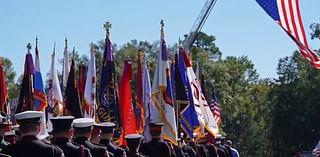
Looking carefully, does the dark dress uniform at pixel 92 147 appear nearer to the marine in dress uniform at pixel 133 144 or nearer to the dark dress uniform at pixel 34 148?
the marine in dress uniform at pixel 133 144

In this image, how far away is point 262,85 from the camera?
76375 millimetres

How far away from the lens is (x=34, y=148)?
7.11m

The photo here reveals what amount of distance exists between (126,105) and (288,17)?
201 inches

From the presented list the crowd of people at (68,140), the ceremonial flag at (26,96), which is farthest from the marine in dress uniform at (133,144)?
the ceremonial flag at (26,96)

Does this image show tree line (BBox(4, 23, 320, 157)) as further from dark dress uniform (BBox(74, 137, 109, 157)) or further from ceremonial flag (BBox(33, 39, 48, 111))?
dark dress uniform (BBox(74, 137, 109, 157))

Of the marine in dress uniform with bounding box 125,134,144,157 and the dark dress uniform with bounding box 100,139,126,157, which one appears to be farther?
the marine in dress uniform with bounding box 125,134,144,157

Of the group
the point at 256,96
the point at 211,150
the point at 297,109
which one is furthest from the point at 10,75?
the point at 211,150

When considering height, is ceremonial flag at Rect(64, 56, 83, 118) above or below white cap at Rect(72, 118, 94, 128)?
above

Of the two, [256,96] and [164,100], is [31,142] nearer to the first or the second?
[164,100]

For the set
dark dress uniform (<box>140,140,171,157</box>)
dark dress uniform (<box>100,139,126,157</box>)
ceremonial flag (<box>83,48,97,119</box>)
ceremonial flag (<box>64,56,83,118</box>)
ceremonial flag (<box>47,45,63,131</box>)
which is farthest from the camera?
ceremonial flag (<box>47,45,63,131</box>)

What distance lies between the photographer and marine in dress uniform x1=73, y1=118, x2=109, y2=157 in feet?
28.7

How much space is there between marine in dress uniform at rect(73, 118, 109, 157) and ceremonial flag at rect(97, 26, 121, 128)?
17.5 ft

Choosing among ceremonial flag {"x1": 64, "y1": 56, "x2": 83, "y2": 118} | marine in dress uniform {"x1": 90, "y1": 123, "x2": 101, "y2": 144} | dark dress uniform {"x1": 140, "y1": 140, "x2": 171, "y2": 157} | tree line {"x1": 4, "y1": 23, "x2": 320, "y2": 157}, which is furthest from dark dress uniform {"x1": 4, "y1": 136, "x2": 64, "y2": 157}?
tree line {"x1": 4, "y1": 23, "x2": 320, "y2": 157}

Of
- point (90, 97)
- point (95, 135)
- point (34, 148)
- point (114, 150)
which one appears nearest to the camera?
point (34, 148)
